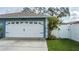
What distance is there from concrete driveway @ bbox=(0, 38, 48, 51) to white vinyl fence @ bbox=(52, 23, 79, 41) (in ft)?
3.38

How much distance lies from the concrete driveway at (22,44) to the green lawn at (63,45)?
41 centimetres

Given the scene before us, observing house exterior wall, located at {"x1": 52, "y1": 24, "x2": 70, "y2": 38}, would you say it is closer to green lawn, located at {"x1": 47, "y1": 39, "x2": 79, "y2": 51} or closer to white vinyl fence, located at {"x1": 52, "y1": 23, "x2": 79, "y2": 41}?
white vinyl fence, located at {"x1": 52, "y1": 23, "x2": 79, "y2": 41}

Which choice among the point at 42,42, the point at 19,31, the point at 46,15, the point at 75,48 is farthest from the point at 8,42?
the point at 75,48

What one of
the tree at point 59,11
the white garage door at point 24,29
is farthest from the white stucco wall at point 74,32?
the white garage door at point 24,29

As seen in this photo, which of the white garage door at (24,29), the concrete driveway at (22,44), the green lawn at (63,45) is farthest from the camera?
the white garage door at (24,29)

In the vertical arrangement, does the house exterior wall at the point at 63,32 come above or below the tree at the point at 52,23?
below

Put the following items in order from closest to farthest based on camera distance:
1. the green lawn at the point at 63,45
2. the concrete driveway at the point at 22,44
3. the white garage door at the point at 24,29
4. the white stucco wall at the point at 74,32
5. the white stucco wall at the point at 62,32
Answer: the concrete driveway at the point at 22,44 → the green lawn at the point at 63,45 → the white stucco wall at the point at 62,32 → the white stucco wall at the point at 74,32 → the white garage door at the point at 24,29

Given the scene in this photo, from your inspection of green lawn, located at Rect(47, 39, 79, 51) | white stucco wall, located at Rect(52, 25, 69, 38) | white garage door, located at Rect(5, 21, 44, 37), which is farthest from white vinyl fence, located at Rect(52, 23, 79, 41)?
white garage door, located at Rect(5, 21, 44, 37)

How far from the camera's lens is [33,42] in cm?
1221

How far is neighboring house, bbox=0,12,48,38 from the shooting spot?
510 inches

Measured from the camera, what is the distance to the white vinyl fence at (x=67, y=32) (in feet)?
40.4

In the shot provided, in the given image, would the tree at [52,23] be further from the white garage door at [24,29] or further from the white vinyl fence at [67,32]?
the white garage door at [24,29]

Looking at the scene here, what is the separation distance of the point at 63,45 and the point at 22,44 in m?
2.51
